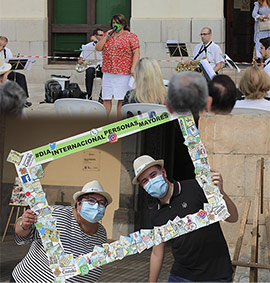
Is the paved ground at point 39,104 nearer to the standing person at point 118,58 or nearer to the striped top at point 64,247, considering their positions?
the standing person at point 118,58

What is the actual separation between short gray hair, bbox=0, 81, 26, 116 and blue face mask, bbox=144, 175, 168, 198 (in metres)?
0.93

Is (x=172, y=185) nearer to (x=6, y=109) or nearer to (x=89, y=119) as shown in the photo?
(x=6, y=109)

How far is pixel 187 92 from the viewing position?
150 inches

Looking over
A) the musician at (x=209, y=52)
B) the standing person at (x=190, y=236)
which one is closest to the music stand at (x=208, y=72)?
the standing person at (x=190, y=236)

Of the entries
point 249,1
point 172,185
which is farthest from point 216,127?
point 249,1

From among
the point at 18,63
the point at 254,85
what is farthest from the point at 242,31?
the point at 254,85

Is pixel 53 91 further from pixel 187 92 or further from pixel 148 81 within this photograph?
pixel 187 92

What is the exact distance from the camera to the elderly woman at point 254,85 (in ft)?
15.7

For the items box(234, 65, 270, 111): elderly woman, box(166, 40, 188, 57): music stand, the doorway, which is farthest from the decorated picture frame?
the doorway

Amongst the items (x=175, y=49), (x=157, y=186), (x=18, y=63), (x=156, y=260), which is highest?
(x=175, y=49)

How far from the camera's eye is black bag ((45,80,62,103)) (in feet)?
34.1

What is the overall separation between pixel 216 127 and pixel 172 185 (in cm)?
232

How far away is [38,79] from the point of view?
13.5 meters

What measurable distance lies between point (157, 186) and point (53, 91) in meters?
6.64
